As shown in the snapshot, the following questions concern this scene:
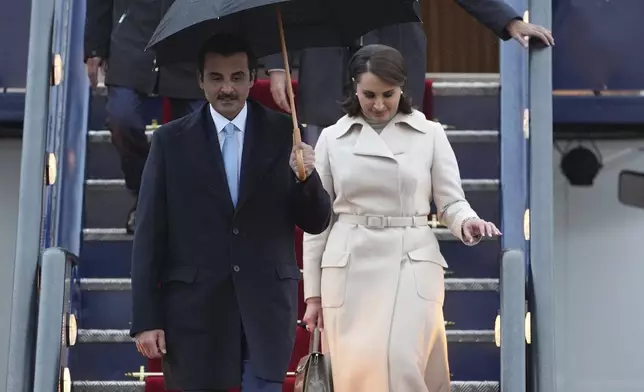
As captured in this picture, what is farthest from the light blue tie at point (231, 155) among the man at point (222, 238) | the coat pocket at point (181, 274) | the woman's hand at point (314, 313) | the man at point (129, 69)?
the man at point (129, 69)

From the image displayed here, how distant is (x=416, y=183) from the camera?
4945 mm

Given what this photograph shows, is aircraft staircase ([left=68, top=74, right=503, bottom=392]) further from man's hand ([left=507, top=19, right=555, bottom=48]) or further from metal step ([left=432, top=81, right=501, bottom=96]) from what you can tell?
man's hand ([left=507, top=19, right=555, bottom=48])

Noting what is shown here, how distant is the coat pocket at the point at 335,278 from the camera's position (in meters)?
4.89

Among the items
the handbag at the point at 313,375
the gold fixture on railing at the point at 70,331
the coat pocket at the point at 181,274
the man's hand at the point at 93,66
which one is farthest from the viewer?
the man's hand at the point at 93,66

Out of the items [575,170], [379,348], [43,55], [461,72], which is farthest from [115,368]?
[461,72]

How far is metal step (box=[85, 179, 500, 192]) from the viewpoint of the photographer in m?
6.66

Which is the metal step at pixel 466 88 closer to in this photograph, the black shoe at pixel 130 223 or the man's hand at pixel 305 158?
the black shoe at pixel 130 223

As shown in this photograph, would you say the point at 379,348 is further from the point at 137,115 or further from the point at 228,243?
the point at 137,115

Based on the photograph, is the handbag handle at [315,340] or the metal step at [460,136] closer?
the handbag handle at [315,340]

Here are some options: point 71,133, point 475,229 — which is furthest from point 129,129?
point 475,229

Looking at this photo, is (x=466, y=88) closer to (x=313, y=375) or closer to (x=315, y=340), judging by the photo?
(x=315, y=340)

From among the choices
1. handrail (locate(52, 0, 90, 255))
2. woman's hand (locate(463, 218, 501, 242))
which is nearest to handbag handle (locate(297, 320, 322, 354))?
woman's hand (locate(463, 218, 501, 242))

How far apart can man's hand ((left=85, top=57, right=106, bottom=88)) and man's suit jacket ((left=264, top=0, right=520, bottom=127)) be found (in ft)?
2.58

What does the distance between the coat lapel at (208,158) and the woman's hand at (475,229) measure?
0.82m
